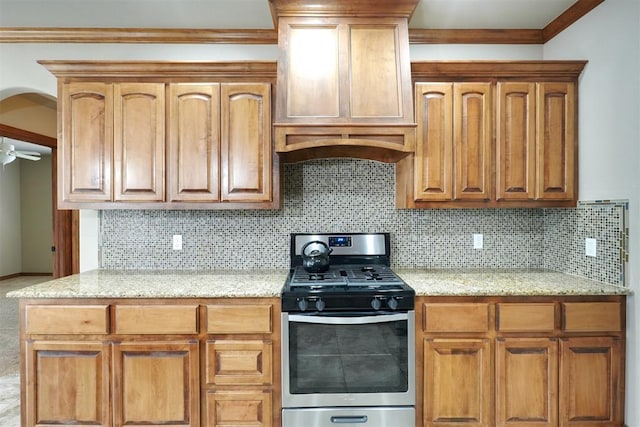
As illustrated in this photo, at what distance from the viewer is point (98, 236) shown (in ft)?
9.30

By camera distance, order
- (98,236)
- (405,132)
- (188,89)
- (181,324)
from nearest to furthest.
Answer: (181,324) → (405,132) → (188,89) → (98,236)

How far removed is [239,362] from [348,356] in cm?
60

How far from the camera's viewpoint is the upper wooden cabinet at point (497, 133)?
2473 millimetres

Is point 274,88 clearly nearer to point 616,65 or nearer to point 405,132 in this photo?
point 405,132

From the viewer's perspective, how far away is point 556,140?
8.14 ft

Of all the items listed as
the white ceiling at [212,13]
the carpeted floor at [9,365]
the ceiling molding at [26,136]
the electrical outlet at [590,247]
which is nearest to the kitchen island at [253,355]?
the electrical outlet at [590,247]

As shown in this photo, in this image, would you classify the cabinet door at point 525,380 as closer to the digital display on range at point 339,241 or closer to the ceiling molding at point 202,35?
the digital display on range at point 339,241

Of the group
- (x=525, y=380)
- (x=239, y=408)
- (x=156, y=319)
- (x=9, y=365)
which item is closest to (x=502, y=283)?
(x=525, y=380)

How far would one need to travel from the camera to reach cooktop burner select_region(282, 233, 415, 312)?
6.84 feet

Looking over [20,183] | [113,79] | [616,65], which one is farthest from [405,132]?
[20,183]

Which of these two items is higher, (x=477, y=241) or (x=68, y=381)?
(x=477, y=241)

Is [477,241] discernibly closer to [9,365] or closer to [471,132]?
[471,132]

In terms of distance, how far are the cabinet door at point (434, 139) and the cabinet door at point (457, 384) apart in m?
Result: 0.95

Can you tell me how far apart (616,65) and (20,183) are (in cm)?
994
